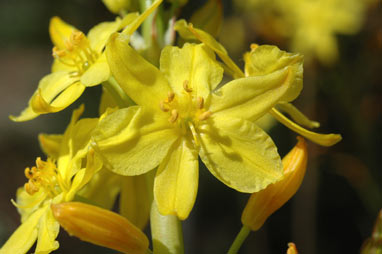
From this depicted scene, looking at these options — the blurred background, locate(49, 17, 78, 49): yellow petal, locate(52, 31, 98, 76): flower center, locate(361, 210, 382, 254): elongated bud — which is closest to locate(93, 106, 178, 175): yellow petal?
locate(52, 31, 98, 76): flower center

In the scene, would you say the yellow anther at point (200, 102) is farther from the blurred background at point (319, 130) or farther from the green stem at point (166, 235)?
the blurred background at point (319, 130)

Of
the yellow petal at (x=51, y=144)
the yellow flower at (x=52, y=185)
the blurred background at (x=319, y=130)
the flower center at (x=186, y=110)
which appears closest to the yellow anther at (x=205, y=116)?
the flower center at (x=186, y=110)

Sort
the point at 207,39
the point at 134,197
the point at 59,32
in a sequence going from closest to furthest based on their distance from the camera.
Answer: the point at 207,39 < the point at 134,197 < the point at 59,32

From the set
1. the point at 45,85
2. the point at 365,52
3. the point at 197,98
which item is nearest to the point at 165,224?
the point at 197,98

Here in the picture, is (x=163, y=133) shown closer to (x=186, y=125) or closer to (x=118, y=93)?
(x=186, y=125)

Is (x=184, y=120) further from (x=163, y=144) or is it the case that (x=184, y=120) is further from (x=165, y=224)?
(x=165, y=224)

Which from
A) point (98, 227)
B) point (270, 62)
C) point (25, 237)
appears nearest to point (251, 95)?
point (270, 62)

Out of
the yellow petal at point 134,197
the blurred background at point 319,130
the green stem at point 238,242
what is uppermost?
the yellow petal at point 134,197
